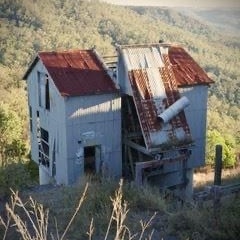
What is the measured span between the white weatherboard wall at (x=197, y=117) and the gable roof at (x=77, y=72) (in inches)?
135

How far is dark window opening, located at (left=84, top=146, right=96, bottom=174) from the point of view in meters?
17.1

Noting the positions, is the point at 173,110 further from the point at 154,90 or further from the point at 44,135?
the point at 44,135

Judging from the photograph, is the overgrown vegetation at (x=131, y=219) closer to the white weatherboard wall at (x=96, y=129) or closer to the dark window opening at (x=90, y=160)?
the white weatherboard wall at (x=96, y=129)

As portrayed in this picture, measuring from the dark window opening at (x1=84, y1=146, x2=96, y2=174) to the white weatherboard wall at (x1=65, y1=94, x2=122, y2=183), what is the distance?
0.24 metres

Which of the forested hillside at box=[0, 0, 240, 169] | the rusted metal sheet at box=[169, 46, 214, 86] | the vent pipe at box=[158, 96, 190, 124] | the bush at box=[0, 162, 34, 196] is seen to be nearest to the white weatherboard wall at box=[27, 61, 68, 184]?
the vent pipe at box=[158, 96, 190, 124]

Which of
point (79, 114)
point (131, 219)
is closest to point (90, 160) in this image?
point (79, 114)

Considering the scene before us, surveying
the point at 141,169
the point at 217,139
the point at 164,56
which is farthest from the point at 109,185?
the point at 217,139

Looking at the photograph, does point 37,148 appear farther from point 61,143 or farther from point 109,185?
point 109,185

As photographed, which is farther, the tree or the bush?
the tree

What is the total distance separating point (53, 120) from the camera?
17266 millimetres

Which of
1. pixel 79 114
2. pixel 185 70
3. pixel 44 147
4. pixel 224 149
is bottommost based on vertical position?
pixel 224 149

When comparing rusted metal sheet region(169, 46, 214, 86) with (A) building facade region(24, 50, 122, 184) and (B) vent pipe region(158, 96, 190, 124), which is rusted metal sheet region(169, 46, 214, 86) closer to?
(B) vent pipe region(158, 96, 190, 124)

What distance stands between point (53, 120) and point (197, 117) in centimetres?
612

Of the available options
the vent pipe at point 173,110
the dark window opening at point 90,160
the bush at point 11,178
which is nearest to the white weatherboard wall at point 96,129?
the dark window opening at point 90,160
